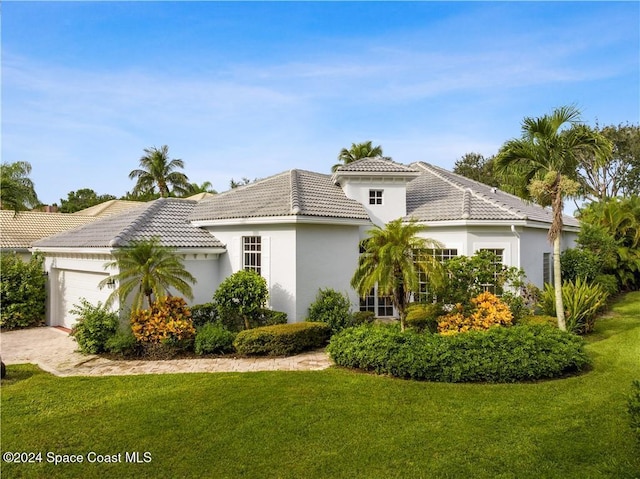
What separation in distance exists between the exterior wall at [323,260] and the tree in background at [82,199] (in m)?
53.8

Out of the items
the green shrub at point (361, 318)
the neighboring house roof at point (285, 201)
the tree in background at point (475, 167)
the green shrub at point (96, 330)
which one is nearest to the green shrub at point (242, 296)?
the neighboring house roof at point (285, 201)

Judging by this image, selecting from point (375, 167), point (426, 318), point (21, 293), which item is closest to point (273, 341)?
point (426, 318)

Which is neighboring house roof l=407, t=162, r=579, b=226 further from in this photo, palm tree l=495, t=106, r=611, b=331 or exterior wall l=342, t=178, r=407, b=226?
palm tree l=495, t=106, r=611, b=331

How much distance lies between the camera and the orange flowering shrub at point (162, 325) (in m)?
11.4

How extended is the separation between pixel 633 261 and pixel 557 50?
57.3 feet

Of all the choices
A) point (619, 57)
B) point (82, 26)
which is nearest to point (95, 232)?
point (82, 26)

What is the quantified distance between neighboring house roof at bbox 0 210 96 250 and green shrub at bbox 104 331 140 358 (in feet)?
54.3

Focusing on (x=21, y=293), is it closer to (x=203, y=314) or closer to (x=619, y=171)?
(x=203, y=314)

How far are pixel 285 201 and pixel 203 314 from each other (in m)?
4.91

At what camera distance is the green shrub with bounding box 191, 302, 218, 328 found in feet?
41.9

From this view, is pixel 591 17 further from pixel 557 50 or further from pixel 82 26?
pixel 82 26

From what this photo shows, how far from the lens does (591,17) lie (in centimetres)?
1084

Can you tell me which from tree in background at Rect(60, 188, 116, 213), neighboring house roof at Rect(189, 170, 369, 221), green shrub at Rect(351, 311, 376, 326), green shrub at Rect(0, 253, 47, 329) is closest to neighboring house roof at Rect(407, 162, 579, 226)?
neighboring house roof at Rect(189, 170, 369, 221)

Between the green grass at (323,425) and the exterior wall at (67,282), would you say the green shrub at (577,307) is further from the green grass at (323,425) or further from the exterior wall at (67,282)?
the exterior wall at (67,282)
